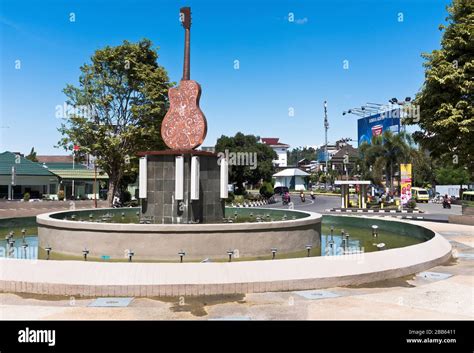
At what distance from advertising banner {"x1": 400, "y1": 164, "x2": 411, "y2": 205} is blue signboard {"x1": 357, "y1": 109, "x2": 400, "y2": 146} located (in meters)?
17.6

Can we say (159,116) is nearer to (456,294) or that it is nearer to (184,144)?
(184,144)

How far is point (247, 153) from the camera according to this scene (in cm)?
7069

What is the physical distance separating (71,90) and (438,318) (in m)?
41.6

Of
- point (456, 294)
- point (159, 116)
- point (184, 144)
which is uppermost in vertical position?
point (159, 116)

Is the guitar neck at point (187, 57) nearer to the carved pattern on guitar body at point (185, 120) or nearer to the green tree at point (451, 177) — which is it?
the carved pattern on guitar body at point (185, 120)

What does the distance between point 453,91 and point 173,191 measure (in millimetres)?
21638

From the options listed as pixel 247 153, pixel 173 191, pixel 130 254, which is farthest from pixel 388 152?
pixel 130 254

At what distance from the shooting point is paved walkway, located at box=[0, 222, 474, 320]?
887cm

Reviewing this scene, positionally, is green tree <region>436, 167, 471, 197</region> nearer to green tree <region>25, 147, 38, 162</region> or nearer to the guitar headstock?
the guitar headstock

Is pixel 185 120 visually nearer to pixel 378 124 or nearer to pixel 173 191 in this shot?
pixel 173 191

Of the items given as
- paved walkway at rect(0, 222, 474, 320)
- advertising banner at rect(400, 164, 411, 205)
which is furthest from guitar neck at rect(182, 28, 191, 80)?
advertising banner at rect(400, 164, 411, 205)
